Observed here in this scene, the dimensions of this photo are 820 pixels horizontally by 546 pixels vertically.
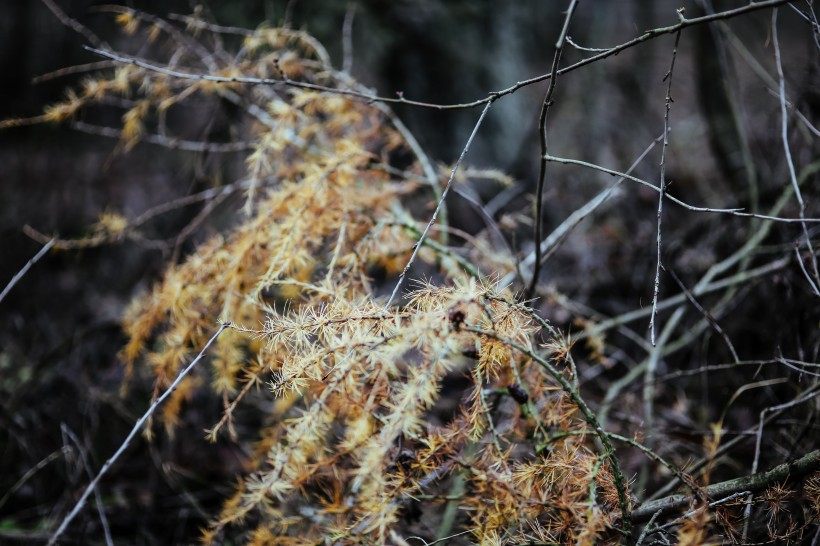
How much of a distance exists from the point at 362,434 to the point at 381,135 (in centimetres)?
145

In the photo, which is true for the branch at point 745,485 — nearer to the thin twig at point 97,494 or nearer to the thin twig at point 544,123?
the thin twig at point 544,123

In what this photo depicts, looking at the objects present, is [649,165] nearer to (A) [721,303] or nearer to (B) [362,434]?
(A) [721,303]

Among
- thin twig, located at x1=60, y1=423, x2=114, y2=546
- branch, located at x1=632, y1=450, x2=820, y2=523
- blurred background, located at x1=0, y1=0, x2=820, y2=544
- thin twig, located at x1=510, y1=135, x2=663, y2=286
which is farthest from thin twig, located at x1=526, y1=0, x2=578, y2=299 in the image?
thin twig, located at x1=60, y1=423, x2=114, y2=546

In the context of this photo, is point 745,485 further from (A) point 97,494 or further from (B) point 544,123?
(A) point 97,494

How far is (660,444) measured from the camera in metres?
2.12

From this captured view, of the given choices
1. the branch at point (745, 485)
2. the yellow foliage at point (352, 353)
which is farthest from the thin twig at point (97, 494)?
the branch at point (745, 485)

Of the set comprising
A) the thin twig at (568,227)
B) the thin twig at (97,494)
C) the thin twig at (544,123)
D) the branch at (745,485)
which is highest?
the thin twig at (544,123)

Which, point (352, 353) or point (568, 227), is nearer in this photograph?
point (352, 353)

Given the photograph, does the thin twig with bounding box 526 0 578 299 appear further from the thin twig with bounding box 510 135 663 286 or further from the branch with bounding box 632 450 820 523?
the branch with bounding box 632 450 820 523

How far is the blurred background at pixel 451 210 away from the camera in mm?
2373

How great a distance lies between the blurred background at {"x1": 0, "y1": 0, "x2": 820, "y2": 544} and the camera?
2.37 m

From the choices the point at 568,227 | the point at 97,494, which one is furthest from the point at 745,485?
the point at 97,494

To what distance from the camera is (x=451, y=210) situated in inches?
157

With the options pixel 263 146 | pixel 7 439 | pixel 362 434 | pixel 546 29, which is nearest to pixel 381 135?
pixel 263 146
